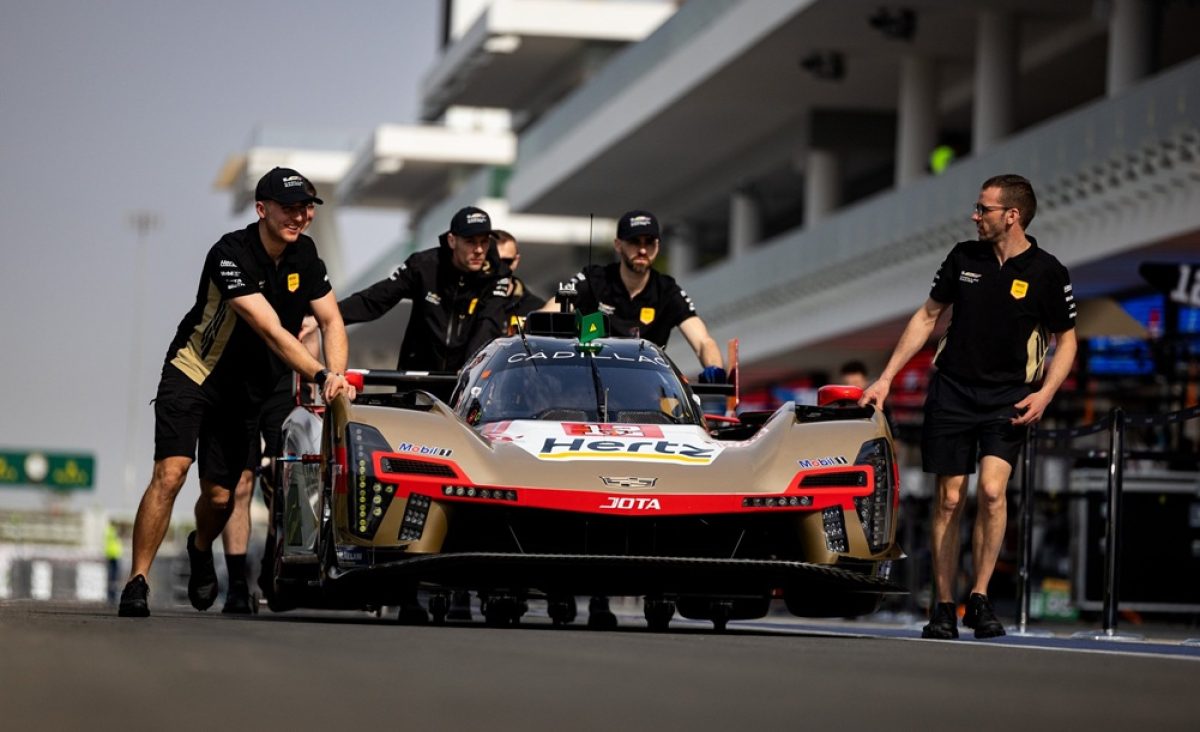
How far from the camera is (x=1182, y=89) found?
2069cm

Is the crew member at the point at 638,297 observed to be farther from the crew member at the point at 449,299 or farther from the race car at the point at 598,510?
the race car at the point at 598,510

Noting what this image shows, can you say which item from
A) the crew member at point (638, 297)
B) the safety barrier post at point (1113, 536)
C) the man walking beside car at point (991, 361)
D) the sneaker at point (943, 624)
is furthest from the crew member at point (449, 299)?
the sneaker at point (943, 624)

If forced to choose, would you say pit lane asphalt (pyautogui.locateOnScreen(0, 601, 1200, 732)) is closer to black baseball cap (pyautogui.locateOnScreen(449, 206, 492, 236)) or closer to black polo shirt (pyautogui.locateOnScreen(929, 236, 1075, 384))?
black polo shirt (pyautogui.locateOnScreen(929, 236, 1075, 384))

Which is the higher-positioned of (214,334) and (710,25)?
(710,25)

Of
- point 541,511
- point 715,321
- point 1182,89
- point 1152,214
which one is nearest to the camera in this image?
point 541,511

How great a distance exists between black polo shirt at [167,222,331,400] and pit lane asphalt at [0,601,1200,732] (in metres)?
2.25

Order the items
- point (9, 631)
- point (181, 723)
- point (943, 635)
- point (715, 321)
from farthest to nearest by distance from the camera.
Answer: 1. point (715, 321)
2. point (943, 635)
3. point (9, 631)
4. point (181, 723)

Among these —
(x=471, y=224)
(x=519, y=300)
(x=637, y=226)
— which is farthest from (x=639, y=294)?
(x=471, y=224)

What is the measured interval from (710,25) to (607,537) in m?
28.1

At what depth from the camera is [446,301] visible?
1303 centimetres

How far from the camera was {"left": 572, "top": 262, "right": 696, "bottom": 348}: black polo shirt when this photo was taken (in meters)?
13.0

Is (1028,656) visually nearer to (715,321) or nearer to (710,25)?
(710,25)

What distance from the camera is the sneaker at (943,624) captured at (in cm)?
1027

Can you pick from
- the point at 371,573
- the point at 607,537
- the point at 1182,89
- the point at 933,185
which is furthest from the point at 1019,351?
the point at 933,185
